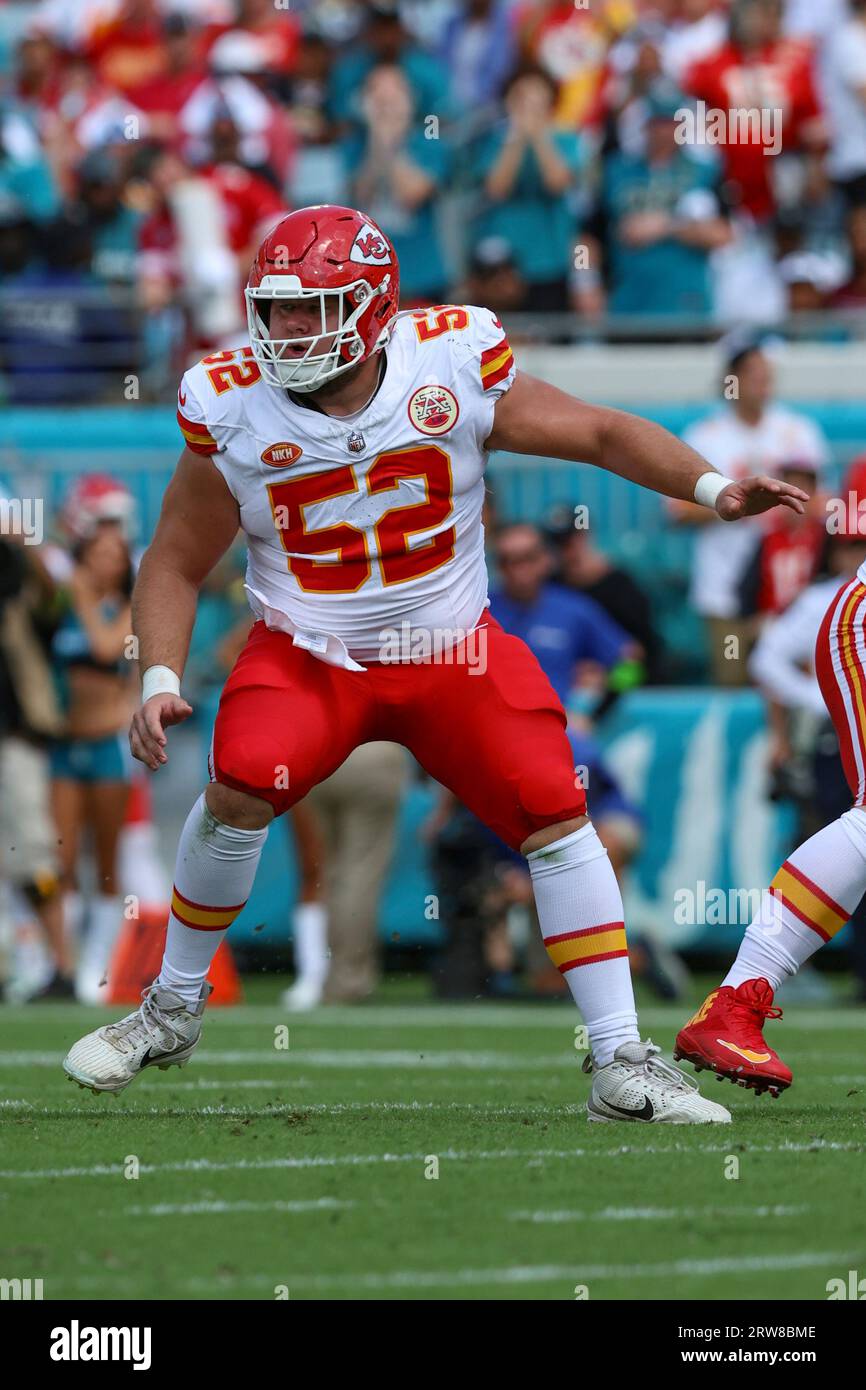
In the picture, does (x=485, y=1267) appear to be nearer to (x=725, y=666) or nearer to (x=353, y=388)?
(x=353, y=388)

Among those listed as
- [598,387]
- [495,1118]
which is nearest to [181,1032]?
[495,1118]

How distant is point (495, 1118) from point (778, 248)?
8.53m

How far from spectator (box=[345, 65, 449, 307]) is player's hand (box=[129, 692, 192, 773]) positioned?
25.8 ft

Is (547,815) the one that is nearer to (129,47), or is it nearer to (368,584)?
(368,584)

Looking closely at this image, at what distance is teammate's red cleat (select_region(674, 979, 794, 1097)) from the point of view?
5281 millimetres

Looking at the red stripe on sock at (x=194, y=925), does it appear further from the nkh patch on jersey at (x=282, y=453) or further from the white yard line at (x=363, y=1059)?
the white yard line at (x=363, y=1059)

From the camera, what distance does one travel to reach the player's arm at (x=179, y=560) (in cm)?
552

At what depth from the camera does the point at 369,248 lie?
544 cm

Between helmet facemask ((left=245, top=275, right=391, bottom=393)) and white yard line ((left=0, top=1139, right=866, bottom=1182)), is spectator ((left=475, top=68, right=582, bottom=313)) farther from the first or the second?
white yard line ((left=0, top=1139, right=866, bottom=1182))

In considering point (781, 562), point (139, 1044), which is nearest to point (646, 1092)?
point (139, 1044)

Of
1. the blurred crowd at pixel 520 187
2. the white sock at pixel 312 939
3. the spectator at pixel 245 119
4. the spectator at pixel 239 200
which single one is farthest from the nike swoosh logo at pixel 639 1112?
the spectator at pixel 245 119

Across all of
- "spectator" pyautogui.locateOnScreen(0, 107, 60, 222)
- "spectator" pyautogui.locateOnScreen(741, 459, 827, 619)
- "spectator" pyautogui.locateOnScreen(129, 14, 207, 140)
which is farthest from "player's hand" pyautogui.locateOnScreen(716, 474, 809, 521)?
"spectator" pyautogui.locateOnScreen(129, 14, 207, 140)

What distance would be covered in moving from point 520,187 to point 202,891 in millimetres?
8067

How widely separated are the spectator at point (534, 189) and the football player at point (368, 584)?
741cm
